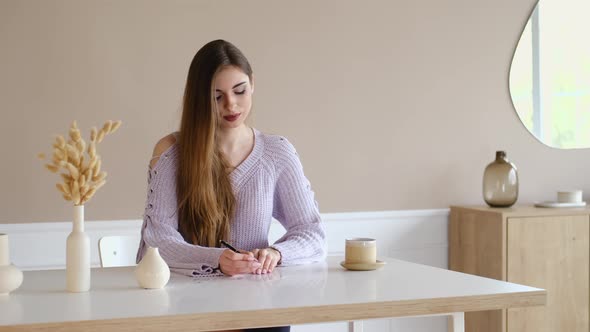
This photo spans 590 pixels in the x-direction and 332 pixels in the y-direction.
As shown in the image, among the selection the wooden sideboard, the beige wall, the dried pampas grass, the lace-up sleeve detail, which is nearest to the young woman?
the lace-up sleeve detail

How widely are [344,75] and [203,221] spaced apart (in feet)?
5.50

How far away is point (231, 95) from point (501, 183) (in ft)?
6.19

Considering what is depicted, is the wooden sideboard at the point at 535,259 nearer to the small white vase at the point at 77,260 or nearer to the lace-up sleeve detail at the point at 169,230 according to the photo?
the lace-up sleeve detail at the point at 169,230

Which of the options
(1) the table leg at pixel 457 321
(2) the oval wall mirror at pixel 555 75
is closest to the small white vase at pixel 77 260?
(1) the table leg at pixel 457 321

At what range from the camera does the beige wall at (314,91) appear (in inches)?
136

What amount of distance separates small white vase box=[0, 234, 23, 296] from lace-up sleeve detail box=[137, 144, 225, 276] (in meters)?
0.46

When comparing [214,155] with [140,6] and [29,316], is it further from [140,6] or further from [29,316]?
[140,6]

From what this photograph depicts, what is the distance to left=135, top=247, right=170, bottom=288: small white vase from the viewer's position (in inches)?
78.4

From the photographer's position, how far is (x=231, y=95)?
2.49m

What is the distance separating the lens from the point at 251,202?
8.23 feet

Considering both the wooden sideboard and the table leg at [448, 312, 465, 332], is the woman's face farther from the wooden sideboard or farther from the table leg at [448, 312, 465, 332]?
the wooden sideboard

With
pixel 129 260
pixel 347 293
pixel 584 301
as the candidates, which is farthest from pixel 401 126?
pixel 347 293

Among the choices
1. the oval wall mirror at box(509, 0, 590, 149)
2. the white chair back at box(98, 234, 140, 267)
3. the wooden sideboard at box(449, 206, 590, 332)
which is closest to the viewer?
the white chair back at box(98, 234, 140, 267)

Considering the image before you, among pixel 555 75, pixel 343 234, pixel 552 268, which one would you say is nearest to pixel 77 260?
pixel 343 234
